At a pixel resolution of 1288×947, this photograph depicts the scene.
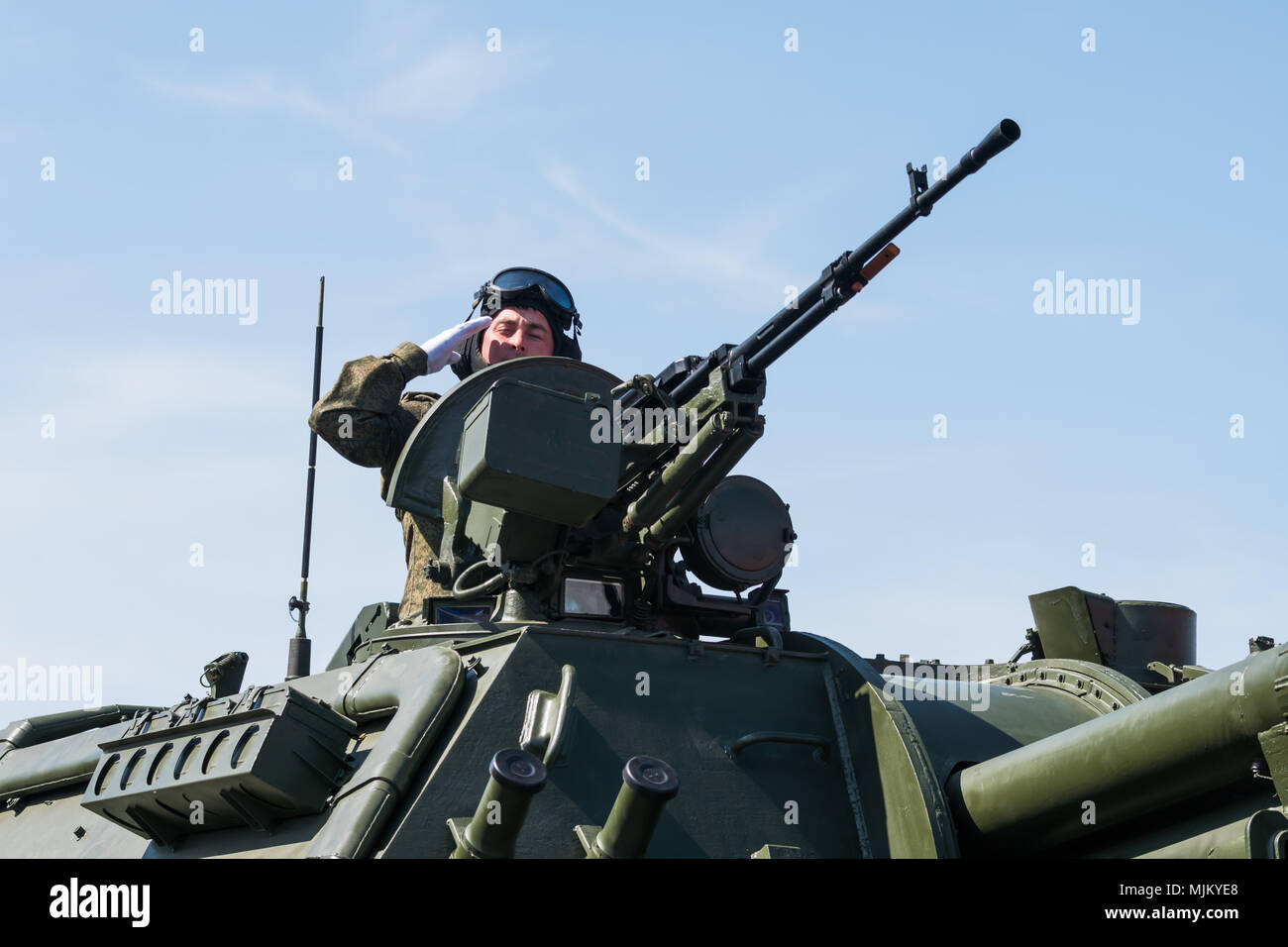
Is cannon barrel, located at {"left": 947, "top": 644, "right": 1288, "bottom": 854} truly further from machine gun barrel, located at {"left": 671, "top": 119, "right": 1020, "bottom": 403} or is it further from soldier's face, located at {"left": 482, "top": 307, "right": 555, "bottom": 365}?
soldier's face, located at {"left": 482, "top": 307, "right": 555, "bottom": 365}

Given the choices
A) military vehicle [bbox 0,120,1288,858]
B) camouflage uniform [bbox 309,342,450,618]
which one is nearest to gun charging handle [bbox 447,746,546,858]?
military vehicle [bbox 0,120,1288,858]

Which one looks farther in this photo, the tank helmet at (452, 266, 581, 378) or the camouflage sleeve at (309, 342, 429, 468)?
the tank helmet at (452, 266, 581, 378)

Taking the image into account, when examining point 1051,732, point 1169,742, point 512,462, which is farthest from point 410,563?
point 1169,742

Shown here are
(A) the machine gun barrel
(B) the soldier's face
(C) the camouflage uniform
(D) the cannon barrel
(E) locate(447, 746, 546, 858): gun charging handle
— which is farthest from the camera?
(B) the soldier's face

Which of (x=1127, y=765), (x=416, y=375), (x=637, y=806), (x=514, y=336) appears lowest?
(x=637, y=806)

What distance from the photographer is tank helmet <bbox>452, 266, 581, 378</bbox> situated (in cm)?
1145

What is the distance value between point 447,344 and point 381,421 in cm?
99

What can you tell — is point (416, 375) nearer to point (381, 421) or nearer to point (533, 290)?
point (381, 421)

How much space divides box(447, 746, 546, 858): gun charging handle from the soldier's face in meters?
5.84

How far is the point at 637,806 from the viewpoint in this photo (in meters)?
5.55

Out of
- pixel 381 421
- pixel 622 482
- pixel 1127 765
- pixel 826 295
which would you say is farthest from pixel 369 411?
pixel 1127 765

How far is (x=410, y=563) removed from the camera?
10.0 meters
